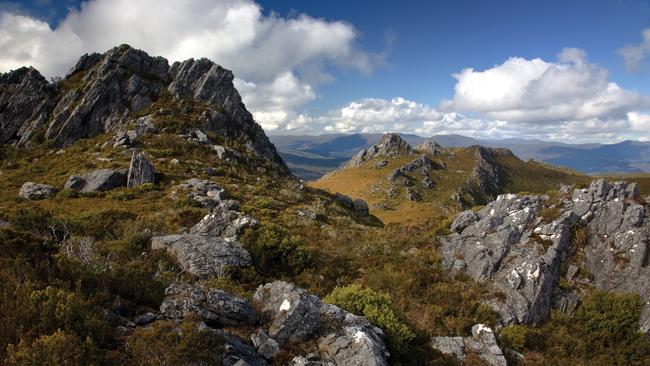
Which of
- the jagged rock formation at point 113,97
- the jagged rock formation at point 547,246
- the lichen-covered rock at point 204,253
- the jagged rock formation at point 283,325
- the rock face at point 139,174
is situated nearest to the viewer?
the jagged rock formation at point 283,325

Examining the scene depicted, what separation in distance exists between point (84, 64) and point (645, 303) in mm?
74923

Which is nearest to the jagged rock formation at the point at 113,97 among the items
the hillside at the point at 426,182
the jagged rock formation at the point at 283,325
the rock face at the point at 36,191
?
the rock face at the point at 36,191

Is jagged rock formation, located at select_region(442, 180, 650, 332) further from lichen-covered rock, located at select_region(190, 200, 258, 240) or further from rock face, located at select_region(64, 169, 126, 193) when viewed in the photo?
rock face, located at select_region(64, 169, 126, 193)

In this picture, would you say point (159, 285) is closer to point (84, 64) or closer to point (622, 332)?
point (622, 332)

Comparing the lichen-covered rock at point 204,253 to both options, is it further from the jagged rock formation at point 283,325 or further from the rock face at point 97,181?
the rock face at point 97,181

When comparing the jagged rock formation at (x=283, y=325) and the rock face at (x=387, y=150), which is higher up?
the rock face at (x=387, y=150)

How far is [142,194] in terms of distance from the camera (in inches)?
1164

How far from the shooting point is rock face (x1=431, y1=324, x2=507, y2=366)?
40.3ft

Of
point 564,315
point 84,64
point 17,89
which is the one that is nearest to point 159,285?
point 564,315

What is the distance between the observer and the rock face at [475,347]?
12.3 m

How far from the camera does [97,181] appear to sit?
3075cm

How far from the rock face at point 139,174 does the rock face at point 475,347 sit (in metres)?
27.2

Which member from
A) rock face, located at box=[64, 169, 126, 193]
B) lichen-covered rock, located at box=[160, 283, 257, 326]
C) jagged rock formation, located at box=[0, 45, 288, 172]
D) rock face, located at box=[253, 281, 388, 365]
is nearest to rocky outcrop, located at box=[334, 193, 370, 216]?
jagged rock formation, located at box=[0, 45, 288, 172]

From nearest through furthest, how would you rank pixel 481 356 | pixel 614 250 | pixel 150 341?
1. pixel 150 341
2. pixel 481 356
3. pixel 614 250
